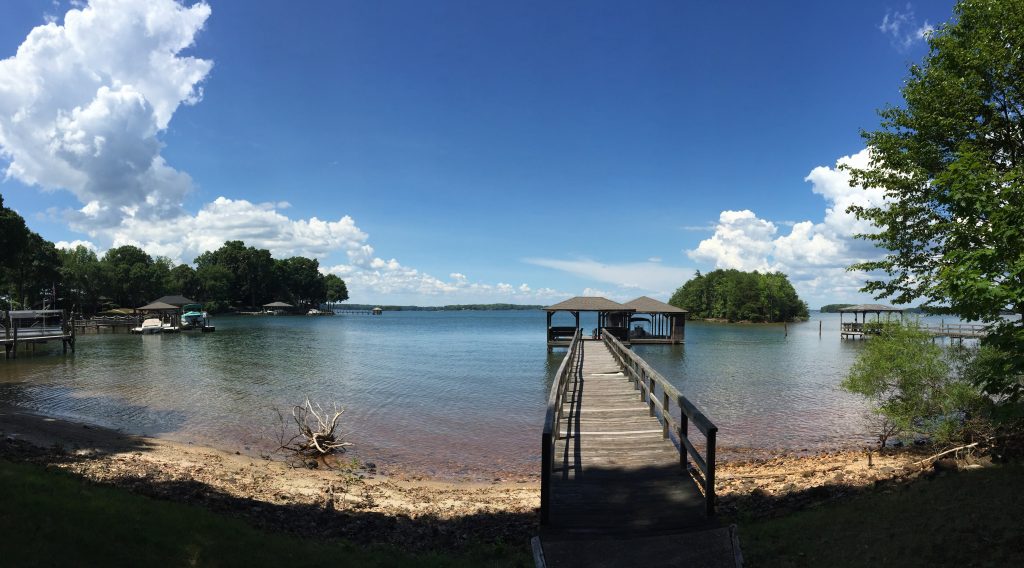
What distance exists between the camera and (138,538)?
16.6 feet

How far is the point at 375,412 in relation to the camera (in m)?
18.8

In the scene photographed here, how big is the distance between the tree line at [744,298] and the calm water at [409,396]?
73.3 meters

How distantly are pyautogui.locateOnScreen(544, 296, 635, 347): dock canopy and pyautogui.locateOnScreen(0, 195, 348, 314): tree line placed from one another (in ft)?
156

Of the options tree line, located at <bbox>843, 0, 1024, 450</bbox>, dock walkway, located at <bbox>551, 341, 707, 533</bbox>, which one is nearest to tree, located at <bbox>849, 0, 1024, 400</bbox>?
tree line, located at <bbox>843, 0, 1024, 450</bbox>

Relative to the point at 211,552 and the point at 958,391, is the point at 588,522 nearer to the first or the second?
the point at 211,552

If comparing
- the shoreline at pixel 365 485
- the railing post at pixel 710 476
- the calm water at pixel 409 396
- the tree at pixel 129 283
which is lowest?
the calm water at pixel 409 396

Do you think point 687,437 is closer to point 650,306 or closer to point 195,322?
point 650,306

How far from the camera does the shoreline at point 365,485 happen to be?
7.46 metres

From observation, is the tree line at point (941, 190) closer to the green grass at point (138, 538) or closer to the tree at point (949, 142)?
the tree at point (949, 142)

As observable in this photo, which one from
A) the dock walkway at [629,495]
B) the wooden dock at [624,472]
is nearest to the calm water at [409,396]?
the wooden dock at [624,472]

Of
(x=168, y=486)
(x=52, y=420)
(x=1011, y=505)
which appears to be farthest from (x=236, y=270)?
(x=1011, y=505)

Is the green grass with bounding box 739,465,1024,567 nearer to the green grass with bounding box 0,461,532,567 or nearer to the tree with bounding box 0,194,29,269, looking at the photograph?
the green grass with bounding box 0,461,532,567

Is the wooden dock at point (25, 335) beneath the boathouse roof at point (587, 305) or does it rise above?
beneath

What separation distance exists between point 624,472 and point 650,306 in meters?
41.0
